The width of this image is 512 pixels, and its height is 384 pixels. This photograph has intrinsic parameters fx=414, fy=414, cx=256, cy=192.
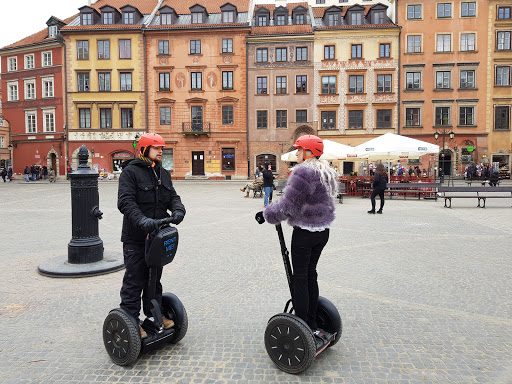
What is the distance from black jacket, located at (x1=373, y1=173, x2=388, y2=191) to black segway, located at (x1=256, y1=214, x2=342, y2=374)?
35.5 feet

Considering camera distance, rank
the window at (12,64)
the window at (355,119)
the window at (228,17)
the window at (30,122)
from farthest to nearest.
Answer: the window at (12,64), the window at (30,122), the window at (228,17), the window at (355,119)

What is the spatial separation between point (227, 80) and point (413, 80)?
17710mm

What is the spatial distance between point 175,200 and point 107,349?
145 cm

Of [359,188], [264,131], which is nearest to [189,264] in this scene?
[359,188]

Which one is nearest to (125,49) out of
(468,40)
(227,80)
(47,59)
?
(47,59)

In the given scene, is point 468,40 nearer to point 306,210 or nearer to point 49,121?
point 49,121

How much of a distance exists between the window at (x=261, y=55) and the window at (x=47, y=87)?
21.1 m

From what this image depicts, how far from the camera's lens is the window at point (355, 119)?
39.6 m

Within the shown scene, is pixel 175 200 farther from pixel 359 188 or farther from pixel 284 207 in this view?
pixel 359 188

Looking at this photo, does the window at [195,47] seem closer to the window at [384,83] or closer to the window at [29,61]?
the window at [29,61]

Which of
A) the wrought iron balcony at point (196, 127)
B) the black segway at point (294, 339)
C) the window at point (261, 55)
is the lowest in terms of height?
the black segway at point (294, 339)

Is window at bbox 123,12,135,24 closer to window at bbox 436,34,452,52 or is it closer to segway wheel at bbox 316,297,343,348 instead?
window at bbox 436,34,452,52

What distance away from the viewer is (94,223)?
6758 mm

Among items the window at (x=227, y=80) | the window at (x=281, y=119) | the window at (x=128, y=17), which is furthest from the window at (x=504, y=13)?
the window at (x=128, y=17)
